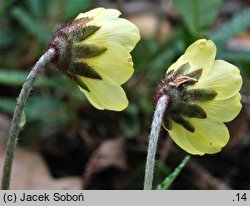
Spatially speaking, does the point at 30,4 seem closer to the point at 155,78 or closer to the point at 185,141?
the point at 155,78

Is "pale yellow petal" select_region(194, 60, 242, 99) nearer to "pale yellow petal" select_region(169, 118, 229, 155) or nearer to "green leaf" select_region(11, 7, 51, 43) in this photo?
"pale yellow petal" select_region(169, 118, 229, 155)

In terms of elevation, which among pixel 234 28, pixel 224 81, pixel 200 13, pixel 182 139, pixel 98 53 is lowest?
pixel 234 28

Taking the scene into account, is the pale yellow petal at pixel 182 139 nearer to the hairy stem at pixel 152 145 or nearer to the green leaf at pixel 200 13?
the hairy stem at pixel 152 145

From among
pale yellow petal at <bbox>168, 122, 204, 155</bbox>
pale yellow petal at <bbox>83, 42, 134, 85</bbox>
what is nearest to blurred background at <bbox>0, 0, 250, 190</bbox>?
pale yellow petal at <bbox>168, 122, 204, 155</bbox>

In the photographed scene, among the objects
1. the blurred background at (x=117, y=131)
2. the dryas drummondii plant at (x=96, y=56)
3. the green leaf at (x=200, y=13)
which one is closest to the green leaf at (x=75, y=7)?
the blurred background at (x=117, y=131)

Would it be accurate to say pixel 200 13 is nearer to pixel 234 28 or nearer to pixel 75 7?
pixel 234 28

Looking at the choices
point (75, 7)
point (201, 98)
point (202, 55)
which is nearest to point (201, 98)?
point (201, 98)
